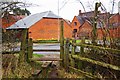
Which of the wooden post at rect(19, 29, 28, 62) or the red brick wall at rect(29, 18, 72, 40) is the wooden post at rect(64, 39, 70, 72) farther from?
the red brick wall at rect(29, 18, 72, 40)

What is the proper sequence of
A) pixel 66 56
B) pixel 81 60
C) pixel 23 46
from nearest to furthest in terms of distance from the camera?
pixel 81 60 → pixel 23 46 → pixel 66 56

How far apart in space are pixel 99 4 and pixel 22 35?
2288 mm

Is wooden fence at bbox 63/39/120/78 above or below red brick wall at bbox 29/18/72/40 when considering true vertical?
below

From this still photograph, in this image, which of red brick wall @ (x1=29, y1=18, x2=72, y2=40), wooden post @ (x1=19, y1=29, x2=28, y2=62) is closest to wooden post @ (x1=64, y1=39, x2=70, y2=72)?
wooden post @ (x1=19, y1=29, x2=28, y2=62)

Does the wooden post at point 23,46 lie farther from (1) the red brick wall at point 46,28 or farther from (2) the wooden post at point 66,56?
(1) the red brick wall at point 46,28

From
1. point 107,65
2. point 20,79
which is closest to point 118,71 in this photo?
point 107,65

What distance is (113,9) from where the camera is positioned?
3.91 m

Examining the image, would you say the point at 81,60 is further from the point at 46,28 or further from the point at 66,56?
the point at 46,28

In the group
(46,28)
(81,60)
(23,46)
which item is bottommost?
(81,60)

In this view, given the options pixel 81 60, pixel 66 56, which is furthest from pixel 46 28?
pixel 81 60

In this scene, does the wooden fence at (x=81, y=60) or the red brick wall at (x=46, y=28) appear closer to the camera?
the wooden fence at (x=81, y=60)

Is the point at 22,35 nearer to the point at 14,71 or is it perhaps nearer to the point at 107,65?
the point at 14,71

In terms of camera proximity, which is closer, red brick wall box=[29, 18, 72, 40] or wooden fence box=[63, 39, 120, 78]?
wooden fence box=[63, 39, 120, 78]

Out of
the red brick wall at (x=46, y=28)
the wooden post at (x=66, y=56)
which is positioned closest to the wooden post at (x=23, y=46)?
the wooden post at (x=66, y=56)
